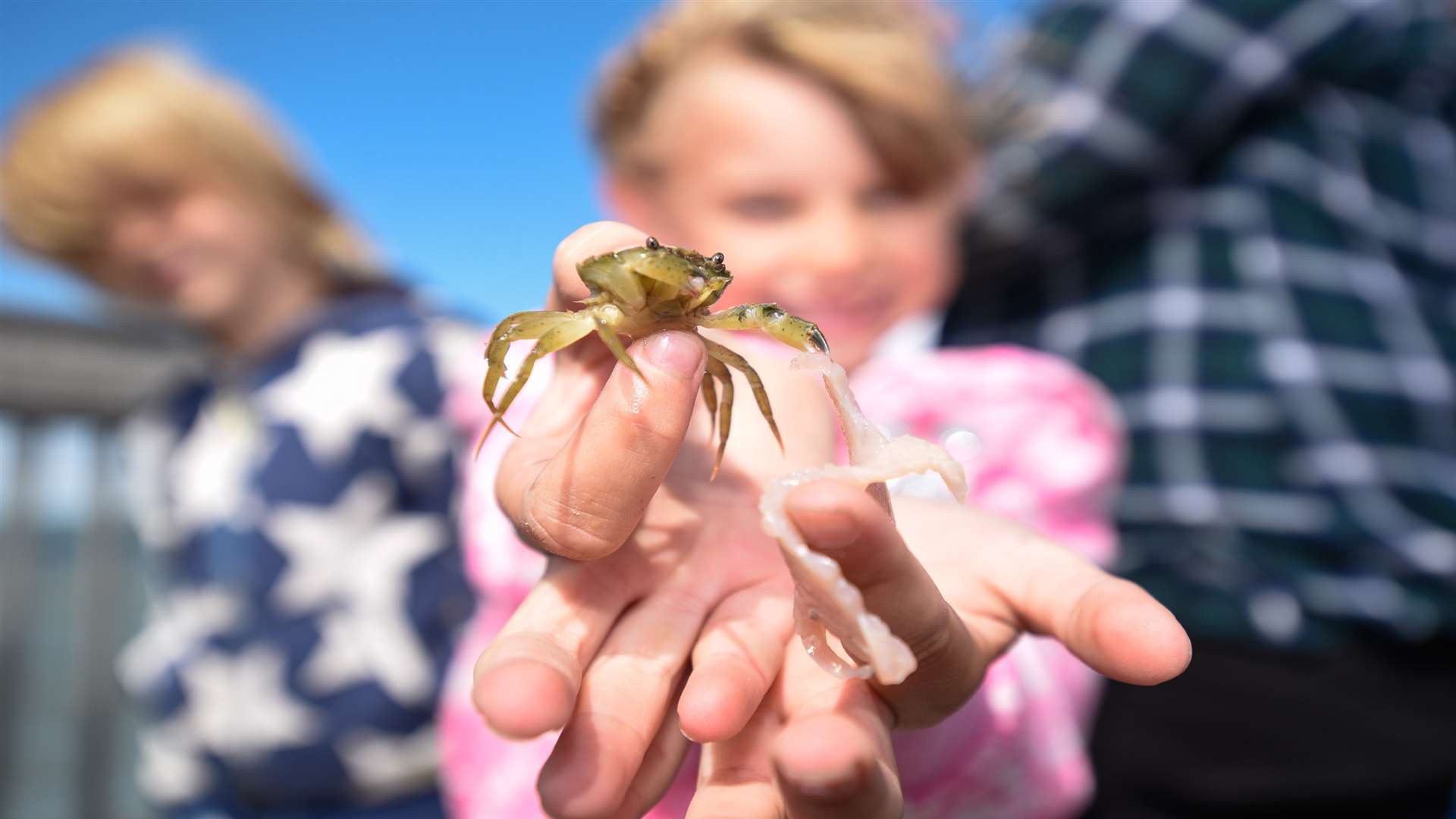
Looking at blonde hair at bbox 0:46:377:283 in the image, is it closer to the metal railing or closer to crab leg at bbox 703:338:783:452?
the metal railing

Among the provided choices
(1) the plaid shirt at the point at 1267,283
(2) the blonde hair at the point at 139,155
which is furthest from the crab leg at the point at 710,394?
(2) the blonde hair at the point at 139,155

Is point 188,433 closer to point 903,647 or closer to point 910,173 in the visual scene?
point 910,173

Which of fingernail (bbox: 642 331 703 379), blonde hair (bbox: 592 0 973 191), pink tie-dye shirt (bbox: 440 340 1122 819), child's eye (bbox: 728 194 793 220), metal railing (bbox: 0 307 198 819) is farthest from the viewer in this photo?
metal railing (bbox: 0 307 198 819)

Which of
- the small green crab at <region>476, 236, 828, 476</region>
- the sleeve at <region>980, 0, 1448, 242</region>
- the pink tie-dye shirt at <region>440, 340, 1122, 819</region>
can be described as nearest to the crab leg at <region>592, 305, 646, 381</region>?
the small green crab at <region>476, 236, 828, 476</region>

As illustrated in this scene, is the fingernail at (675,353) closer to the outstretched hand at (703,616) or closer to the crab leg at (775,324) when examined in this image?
the outstretched hand at (703,616)

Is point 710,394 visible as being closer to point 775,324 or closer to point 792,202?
point 775,324

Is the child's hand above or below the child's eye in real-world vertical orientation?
below

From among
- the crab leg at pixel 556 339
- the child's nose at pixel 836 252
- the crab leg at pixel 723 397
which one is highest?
the child's nose at pixel 836 252
